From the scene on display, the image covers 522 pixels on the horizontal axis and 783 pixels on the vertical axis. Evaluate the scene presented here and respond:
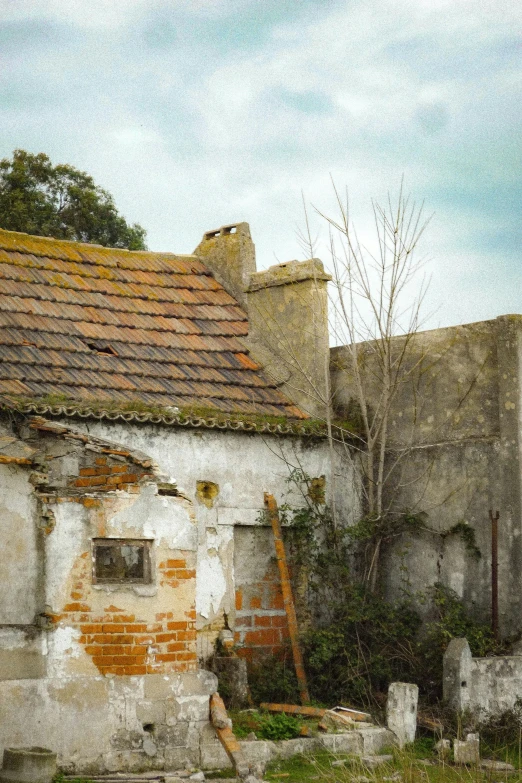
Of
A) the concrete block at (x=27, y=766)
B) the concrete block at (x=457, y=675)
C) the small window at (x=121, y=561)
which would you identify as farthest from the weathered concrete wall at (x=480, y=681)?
the concrete block at (x=27, y=766)

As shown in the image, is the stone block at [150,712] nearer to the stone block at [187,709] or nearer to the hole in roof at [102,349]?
the stone block at [187,709]

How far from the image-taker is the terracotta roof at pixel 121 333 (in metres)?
13.0

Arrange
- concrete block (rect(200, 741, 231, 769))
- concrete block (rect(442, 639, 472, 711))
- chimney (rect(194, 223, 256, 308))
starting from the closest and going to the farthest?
concrete block (rect(200, 741, 231, 769)) → concrete block (rect(442, 639, 472, 711)) → chimney (rect(194, 223, 256, 308))

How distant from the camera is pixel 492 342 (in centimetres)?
1392

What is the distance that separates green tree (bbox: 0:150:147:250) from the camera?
71.3 feet

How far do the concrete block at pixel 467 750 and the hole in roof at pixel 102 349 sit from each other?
6148 mm

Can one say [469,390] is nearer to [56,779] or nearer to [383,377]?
[383,377]

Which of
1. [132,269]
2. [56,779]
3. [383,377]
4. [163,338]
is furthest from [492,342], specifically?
[56,779]

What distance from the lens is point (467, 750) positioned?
11.1 metres

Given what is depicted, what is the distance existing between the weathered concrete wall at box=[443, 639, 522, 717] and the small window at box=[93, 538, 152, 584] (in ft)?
13.8

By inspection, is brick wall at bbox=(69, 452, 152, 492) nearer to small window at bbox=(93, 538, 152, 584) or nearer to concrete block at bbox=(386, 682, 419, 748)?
small window at bbox=(93, 538, 152, 584)

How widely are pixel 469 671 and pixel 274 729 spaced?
95.4 inches

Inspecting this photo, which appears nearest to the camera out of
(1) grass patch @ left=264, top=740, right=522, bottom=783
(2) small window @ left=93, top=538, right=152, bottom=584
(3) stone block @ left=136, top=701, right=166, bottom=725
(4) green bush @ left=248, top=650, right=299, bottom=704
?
(3) stone block @ left=136, top=701, right=166, bottom=725

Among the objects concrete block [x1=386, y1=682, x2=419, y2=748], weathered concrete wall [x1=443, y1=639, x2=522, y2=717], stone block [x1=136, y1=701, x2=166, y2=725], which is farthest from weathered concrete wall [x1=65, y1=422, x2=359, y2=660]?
stone block [x1=136, y1=701, x2=166, y2=725]
